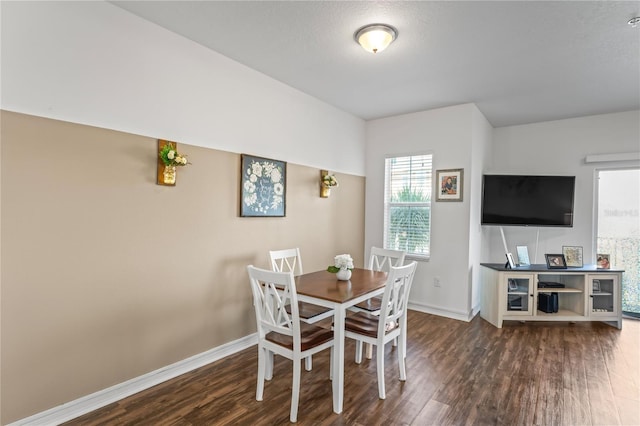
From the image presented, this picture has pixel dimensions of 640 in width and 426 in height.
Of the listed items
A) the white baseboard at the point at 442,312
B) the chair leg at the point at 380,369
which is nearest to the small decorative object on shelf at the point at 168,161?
the chair leg at the point at 380,369

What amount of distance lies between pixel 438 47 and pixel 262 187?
2.00 m

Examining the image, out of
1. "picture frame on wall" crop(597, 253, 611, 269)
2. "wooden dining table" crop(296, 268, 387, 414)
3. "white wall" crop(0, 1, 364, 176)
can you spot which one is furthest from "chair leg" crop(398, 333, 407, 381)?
"picture frame on wall" crop(597, 253, 611, 269)

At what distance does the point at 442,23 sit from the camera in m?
2.30

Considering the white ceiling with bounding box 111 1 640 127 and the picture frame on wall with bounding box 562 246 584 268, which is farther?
the picture frame on wall with bounding box 562 246 584 268

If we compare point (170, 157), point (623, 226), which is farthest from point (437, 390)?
point (623, 226)

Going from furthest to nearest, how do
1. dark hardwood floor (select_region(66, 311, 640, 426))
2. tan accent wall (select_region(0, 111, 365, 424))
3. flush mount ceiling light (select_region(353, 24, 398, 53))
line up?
flush mount ceiling light (select_region(353, 24, 398, 53)), dark hardwood floor (select_region(66, 311, 640, 426)), tan accent wall (select_region(0, 111, 365, 424))

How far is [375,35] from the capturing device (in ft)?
7.74

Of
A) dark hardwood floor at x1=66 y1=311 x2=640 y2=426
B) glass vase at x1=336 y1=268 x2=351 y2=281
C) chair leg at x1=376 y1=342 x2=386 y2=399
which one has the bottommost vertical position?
dark hardwood floor at x1=66 y1=311 x2=640 y2=426

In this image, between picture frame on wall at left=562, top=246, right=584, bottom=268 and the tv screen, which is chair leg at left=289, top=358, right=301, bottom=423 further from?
picture frame on wall at left=562, top=246, right=584, bottom=268

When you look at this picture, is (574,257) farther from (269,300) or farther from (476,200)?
(269,300)

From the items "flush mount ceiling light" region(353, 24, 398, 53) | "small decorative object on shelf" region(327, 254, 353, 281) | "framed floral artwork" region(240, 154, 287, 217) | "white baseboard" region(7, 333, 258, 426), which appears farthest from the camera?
"framed floral artwork" region(240, 154, 287, 217)

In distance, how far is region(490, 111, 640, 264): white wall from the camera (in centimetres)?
427

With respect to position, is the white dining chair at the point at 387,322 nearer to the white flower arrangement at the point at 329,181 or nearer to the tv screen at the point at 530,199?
the white flower arrangement at the point at 329,181

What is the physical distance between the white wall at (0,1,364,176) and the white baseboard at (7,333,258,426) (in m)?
1.80
